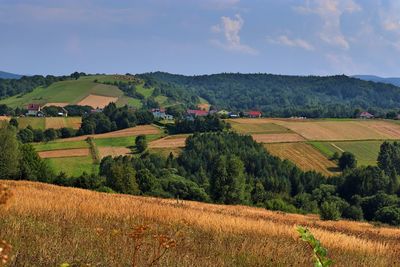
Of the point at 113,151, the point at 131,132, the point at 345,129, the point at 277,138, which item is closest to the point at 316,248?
the point at 113,151

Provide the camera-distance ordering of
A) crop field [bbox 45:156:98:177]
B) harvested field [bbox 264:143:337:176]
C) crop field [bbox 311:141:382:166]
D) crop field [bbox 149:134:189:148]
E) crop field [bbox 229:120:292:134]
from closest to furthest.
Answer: crop field [bbox 45:156:98:177]
harvested field [bbox 264:143:337:176]
crop field [bbox 149:134:189:148]
crop field [bbox 311:141:382:166]
crop field [bbox 229:120:292:134]

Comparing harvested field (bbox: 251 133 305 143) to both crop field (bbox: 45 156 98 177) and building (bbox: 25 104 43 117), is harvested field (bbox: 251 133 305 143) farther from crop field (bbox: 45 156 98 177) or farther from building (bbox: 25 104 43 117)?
building (bbox: 25 104 43 117)

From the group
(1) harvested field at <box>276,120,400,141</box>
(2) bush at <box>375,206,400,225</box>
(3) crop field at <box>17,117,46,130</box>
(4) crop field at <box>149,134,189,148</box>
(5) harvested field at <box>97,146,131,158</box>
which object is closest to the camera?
(2) bush at <box>375,206,400,225</box>

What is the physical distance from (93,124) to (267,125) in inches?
2099

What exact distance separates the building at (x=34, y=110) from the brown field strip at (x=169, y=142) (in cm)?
7469

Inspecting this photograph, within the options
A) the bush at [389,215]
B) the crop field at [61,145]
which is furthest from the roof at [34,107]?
the bush at [389,215]

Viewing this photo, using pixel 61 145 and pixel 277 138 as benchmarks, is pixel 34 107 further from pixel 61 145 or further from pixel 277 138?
pixel 277 138

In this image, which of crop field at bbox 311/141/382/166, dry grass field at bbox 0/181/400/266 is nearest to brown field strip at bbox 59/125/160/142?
crop field at bbox 311/141/382/166

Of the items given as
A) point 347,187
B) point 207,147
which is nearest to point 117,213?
point 347,187

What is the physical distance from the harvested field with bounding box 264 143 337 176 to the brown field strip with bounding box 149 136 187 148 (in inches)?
883

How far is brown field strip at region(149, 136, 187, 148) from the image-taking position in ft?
396

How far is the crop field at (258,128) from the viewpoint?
142m

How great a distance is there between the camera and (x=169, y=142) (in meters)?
126

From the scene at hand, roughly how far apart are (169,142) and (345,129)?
187ft
